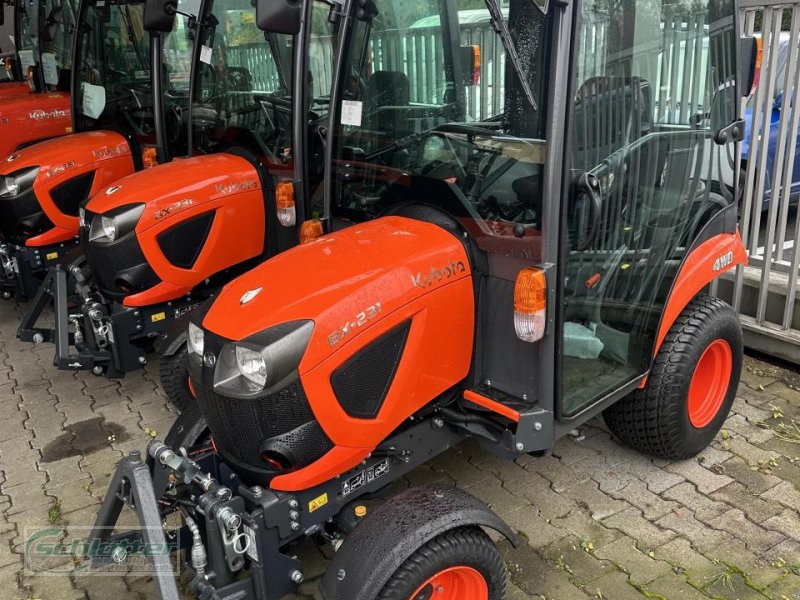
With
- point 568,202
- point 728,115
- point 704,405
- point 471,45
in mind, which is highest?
point 471,45

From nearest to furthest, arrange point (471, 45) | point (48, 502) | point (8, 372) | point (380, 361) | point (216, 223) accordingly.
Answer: point (380, 361) < point (471, 45) < point (48, 502) < point (216, 223) < point (8, 372)

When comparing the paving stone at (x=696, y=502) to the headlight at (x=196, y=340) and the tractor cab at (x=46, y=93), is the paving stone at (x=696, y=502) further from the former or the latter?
the tractor cab at (x=46, y=93)

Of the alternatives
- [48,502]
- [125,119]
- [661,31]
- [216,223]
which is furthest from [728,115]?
[125,119]

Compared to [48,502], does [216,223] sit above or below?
above

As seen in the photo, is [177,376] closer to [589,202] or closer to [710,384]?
[589,202]

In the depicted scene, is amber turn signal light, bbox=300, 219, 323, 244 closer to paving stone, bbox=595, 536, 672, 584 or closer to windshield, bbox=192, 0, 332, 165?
windshield, bbox=192, 0, 332, 165

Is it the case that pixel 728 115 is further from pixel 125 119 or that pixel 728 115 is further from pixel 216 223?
pixel 125 119

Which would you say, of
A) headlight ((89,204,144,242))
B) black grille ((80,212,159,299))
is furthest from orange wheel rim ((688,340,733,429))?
headlight ((89,204,144,242))

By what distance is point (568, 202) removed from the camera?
97.1 inches

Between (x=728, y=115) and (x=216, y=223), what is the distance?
2.58 meters

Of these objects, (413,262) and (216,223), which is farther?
(216,223)

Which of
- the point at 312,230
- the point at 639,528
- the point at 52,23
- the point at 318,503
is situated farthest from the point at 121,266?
the point at 52,23

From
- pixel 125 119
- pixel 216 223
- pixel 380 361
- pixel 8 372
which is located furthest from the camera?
pixel 125 119

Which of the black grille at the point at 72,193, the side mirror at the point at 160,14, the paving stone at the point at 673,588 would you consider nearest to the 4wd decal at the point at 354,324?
the paving stone at the point at 673,588
